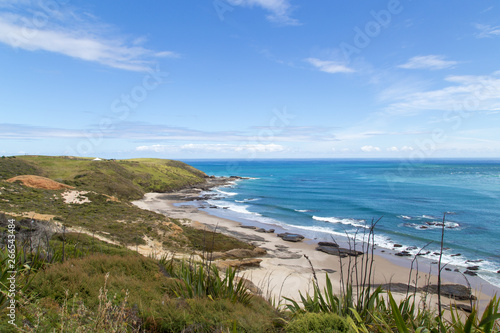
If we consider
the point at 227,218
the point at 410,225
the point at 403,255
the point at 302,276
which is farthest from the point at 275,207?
the point at 302,276

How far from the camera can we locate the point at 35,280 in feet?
18.0

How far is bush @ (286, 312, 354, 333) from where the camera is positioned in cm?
389

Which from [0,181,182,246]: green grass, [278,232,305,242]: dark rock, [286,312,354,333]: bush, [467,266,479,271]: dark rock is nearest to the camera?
[286,312,354,333]: bush

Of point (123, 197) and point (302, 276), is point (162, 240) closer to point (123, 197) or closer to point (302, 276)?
point (302, 276)

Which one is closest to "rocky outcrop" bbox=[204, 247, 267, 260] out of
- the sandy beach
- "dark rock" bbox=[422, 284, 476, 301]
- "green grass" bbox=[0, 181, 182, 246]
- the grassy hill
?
the sandy beach

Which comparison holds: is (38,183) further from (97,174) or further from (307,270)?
(307,270)

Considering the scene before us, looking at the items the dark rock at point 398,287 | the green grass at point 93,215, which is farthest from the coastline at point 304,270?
the green grass at point 93,215

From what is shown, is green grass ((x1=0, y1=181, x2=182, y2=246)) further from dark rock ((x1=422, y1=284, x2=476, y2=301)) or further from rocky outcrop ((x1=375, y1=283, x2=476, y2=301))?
dark rock ((x1=422, y1=284, x2=476, y2=301))

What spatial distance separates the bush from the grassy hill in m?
34.5

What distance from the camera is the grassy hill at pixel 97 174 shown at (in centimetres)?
3631

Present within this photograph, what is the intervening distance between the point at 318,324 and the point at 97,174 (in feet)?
149

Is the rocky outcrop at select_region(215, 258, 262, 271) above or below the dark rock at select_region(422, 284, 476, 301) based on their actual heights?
above

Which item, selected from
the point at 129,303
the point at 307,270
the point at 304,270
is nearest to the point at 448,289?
the point at 307,270

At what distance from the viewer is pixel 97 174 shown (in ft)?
139
